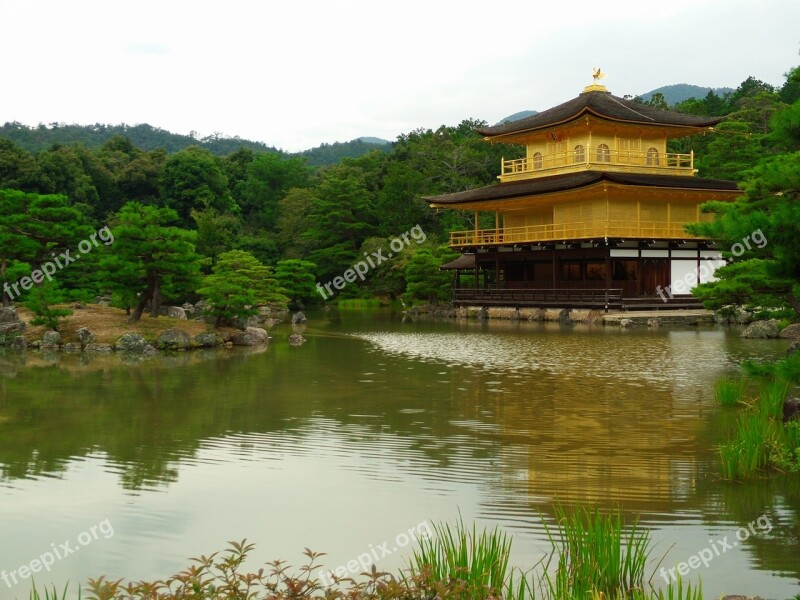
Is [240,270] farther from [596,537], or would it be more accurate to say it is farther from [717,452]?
[596,537]

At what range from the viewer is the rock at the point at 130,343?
20500 millimetres

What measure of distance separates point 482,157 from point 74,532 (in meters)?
46.8

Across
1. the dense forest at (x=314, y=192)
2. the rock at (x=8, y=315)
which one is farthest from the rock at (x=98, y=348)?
the dense forest at (x=314, y=192)

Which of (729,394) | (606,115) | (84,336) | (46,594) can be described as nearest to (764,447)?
(729,394)

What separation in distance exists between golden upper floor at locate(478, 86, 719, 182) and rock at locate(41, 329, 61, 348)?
21.8 metres

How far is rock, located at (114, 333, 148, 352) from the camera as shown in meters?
20.5

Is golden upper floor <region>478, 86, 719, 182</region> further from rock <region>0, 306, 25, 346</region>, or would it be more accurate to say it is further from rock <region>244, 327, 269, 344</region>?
rock <region>0, 306, 25, 346</region>

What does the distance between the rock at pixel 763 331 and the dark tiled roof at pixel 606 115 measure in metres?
13.4

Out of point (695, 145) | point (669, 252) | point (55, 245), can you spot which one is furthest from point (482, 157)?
point (55, 245)

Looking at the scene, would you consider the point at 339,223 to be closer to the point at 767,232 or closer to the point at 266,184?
the point at 266,184

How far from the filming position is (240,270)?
30875mm

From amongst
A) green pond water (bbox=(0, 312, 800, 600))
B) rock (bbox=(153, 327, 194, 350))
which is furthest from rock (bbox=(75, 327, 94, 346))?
green pond water (bbox=(0, 312, 800, 600))

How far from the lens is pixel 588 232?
3206 centimetres

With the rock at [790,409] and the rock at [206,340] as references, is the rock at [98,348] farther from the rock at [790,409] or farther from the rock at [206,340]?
the rock at [790,409]
